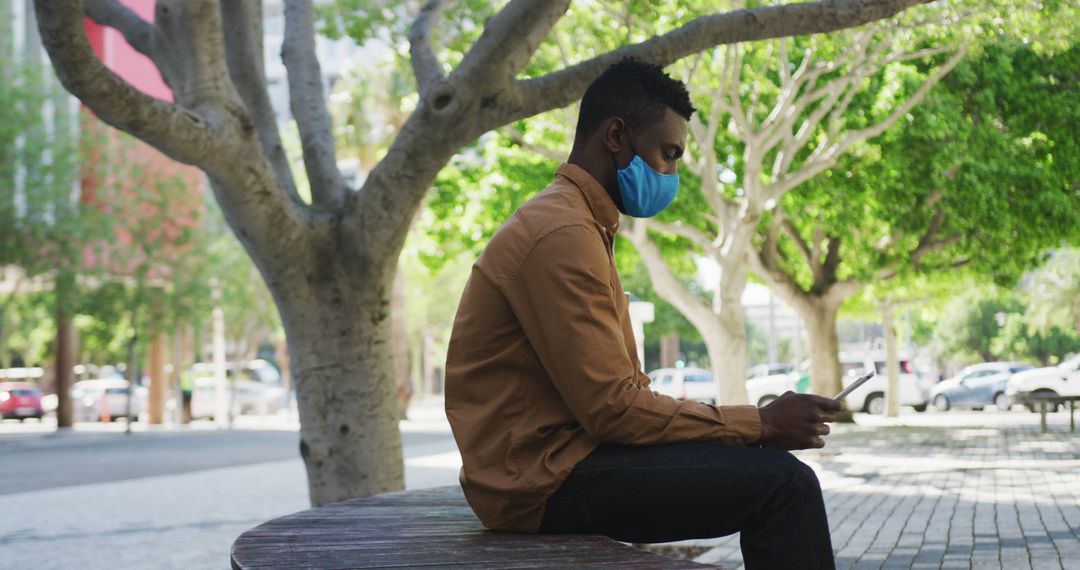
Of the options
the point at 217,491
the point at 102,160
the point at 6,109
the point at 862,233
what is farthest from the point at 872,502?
the point at 102,160

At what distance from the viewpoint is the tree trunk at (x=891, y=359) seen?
33781mm

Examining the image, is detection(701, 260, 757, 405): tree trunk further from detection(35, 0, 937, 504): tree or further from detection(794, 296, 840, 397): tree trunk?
detection(35, 0, 937, 504): tree

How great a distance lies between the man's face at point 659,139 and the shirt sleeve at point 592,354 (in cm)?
33

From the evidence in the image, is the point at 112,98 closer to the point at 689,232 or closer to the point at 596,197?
the point at 596,197

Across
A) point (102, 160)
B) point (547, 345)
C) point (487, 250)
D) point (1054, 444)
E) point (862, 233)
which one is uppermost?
point (102, 160)

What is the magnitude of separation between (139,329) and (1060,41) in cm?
3066

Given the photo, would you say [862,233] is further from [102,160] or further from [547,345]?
[547,345]

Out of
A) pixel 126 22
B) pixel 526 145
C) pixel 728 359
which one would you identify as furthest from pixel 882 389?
pixel 126 22

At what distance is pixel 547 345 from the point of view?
9.66 ft

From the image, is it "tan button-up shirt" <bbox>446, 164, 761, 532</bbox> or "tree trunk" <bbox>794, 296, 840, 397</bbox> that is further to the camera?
"tree trunk" <bbox>794, 296, 840, 397</bbox>

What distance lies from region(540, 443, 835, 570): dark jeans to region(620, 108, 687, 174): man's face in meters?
0.71

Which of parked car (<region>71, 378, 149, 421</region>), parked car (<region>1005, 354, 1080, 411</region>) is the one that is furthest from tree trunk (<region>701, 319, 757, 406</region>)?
parked car (<region>71, 378, 149, 421</region>)

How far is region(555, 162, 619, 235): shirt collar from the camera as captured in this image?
3240 millimetres

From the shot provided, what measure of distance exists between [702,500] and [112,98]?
406cm
